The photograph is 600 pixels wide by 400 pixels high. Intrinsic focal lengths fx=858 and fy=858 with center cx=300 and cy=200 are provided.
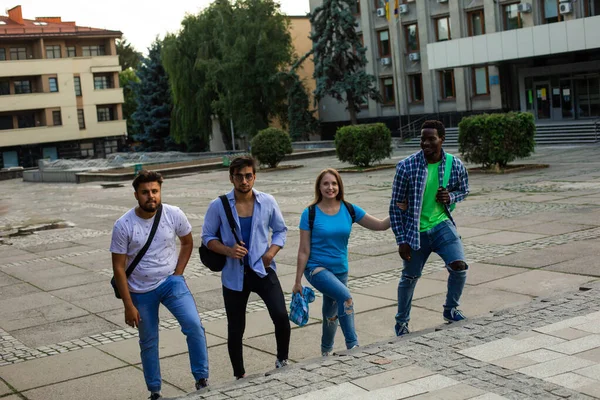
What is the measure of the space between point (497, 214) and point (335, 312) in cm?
952

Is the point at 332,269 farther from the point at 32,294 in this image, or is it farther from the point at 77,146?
the point at 77,146

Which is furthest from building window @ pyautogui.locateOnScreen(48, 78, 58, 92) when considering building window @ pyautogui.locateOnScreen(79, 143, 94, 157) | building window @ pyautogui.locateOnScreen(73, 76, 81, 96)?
building window @ pyautogui.locateOnScreen(79, 143, 94, 157)

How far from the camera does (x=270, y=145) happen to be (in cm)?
3597

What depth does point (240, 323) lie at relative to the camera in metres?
6.41

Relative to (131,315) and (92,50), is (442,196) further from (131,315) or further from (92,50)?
(92,50)

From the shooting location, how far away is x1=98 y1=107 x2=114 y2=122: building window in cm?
7544

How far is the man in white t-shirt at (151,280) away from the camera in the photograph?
19.5 feet

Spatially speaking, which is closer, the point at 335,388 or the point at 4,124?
the point at 335,388

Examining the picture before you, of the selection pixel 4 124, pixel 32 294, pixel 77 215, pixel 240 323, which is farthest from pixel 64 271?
pixel 4 124

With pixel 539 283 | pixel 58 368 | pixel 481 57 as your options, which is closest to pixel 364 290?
pixel 539 283

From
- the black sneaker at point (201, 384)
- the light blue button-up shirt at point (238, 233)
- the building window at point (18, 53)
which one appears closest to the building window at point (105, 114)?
the building window at point (18, 53)

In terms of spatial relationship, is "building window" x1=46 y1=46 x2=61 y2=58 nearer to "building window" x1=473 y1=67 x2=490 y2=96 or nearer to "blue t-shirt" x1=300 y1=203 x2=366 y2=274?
"building window" x1=473 y1=67 x2=490 y2=96

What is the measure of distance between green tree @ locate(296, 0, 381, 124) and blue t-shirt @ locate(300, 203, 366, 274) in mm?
43247

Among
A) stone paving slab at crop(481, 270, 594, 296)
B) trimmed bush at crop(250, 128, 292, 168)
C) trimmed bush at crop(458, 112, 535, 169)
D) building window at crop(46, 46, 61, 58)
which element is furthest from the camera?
building window at crop(46, 46, 61, 58)
